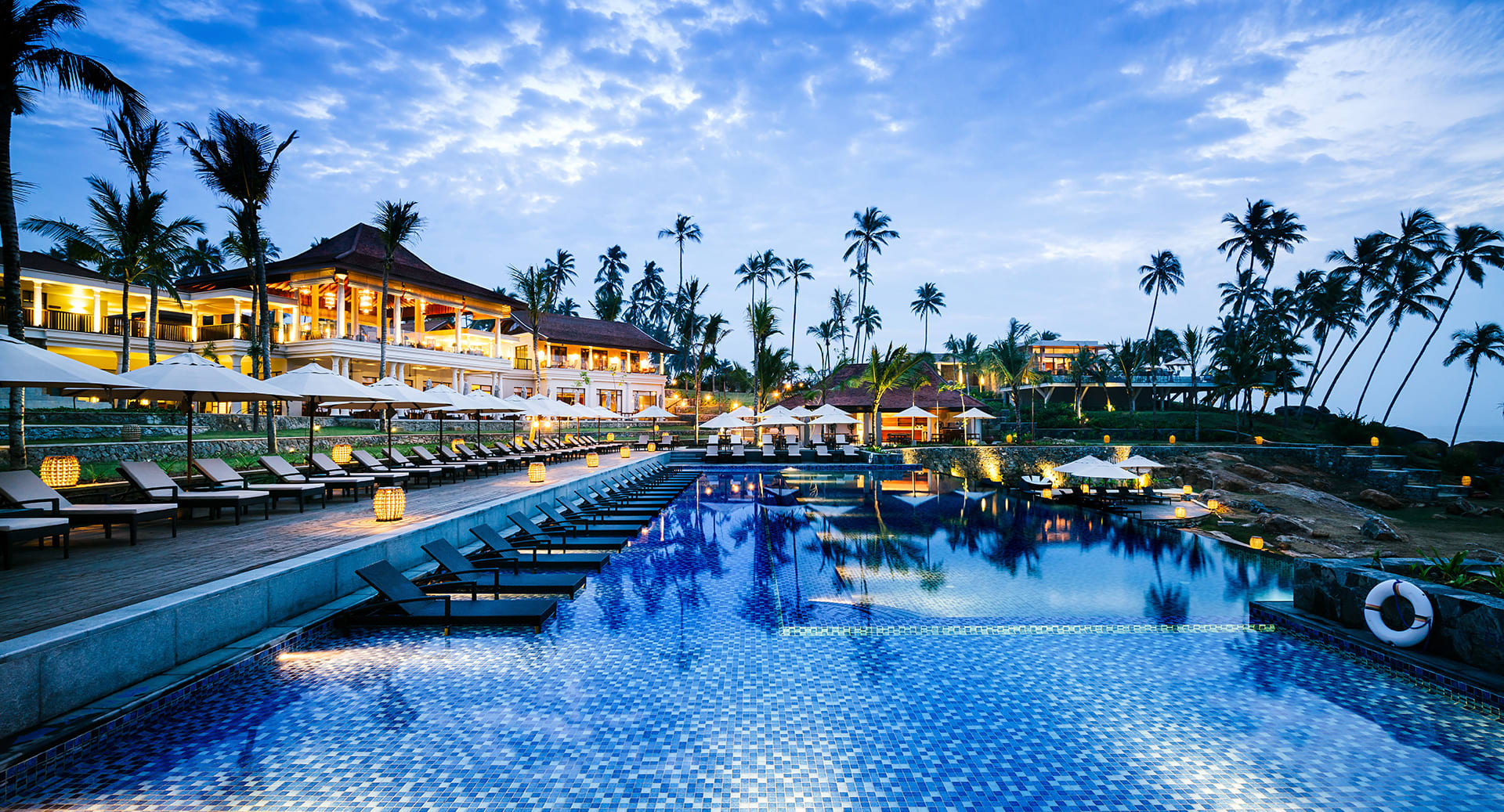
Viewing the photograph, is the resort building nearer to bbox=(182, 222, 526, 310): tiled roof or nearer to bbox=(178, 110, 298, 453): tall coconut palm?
bbox=(182, 222, 526, 310): tiled roof

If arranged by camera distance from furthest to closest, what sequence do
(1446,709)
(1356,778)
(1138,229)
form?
1. (1138,229)
2. (1446,709)
3. (1356,778)

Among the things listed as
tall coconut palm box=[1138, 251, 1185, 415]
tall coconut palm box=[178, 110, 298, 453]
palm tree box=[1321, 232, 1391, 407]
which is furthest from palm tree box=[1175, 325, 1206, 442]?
tall coconut palm box=[178, 110, 298, 453]

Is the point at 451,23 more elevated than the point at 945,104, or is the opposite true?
the point at 451,23

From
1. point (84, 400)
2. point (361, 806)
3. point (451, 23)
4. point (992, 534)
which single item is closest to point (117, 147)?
point (84, 400)

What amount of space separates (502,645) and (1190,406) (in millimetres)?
57872

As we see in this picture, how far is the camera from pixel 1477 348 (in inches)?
1235

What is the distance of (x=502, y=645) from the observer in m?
5.20

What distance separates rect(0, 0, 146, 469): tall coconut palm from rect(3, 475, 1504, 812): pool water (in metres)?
8.98

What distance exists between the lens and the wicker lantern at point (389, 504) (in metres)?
7.92

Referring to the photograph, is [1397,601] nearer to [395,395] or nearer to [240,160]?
[395,395]

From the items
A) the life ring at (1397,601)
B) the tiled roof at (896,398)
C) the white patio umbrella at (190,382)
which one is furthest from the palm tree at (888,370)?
the white patio umbrella at (190,382)

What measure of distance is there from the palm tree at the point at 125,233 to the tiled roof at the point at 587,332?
56.5 ft

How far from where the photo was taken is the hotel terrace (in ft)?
80.7

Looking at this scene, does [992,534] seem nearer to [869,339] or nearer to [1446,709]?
[1446,709]
